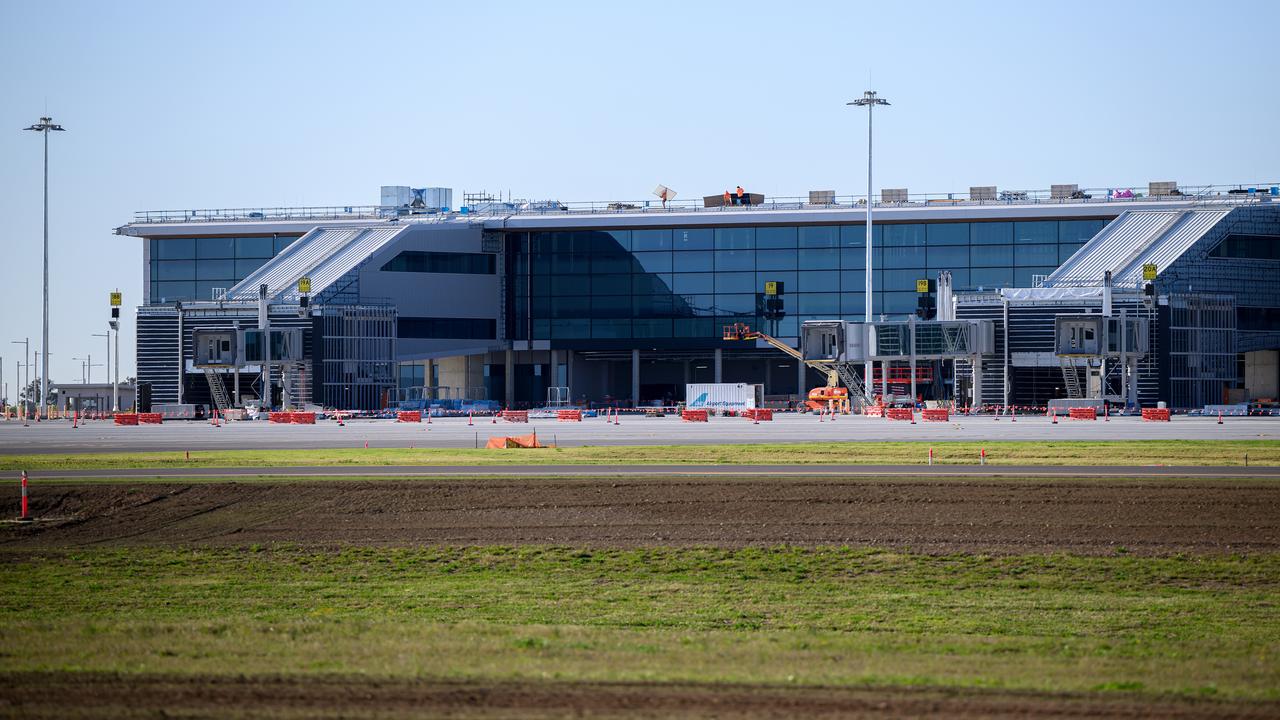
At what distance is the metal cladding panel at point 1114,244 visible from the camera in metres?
104

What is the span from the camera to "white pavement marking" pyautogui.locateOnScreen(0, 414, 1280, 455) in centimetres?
5859

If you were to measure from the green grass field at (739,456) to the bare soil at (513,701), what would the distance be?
97.1 ft

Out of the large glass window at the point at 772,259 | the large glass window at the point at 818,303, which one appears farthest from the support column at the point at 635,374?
the large glass window at the point at 818,303

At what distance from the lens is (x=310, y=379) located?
326ft

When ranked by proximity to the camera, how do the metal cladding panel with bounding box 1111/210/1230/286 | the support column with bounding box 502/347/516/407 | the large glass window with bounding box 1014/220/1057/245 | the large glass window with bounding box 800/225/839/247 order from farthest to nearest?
the support column with bounding box 502/347/516/407 < the large glass window with bounding box 800/225/839/247 < the large glass window with bounding box 1014/220/1057/245 < the metal cladding panel with bounding box 1111/210/1230/286

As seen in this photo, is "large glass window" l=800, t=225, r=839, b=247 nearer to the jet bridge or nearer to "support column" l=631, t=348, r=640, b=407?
"support column" l=631, t=348, r=640, b=407

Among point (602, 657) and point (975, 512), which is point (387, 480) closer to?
point (975, 512)

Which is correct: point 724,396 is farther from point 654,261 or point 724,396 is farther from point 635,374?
point 654,261

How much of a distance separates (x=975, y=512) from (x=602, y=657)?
55.8ft

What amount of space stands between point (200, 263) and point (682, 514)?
Answer: 325 ft

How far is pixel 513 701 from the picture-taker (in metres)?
15.2

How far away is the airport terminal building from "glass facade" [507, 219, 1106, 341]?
0.17m

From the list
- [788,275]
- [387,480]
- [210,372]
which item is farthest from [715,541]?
[788,275]

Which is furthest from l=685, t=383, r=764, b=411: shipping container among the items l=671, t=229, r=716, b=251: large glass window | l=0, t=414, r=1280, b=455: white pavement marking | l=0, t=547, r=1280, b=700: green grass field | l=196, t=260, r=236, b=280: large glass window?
l=0, t=547, r=1280, b=700: green grass field
